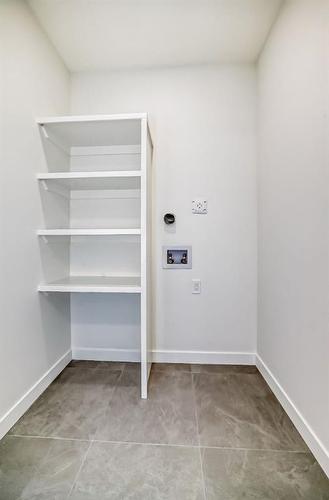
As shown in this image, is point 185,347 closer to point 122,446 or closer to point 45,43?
point 122,446

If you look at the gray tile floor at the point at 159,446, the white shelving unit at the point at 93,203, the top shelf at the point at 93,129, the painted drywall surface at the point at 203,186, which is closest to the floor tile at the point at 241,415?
the gray tile floor at the point at 159,446

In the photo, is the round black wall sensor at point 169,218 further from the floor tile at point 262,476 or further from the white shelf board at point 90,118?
the floor tile at point 262,476

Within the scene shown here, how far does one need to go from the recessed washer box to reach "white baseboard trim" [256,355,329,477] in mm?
947

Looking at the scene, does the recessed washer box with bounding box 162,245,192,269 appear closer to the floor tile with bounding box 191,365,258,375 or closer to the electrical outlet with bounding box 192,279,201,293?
the electrical outlet with bounding box 192,279,201,293

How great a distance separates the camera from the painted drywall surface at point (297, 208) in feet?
3.40

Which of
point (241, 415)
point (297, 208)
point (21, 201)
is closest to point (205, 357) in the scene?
point (241, 415)

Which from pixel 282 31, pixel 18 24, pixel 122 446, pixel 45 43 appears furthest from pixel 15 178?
pixel 282 31

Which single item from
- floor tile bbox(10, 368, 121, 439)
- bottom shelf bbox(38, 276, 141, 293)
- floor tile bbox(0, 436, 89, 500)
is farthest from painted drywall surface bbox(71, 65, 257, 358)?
floor tile bbox(0, 436, 89, 500)

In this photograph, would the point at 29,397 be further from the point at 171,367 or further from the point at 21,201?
the point at 21,201

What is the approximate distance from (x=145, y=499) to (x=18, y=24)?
240 cm

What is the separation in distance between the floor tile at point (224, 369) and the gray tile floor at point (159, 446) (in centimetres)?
13

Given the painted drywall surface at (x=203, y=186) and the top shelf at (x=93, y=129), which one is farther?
the painted drywall surface at (x=203, y=186)

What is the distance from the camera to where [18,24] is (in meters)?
1.31

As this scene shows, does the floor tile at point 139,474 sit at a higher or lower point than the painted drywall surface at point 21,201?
lower
